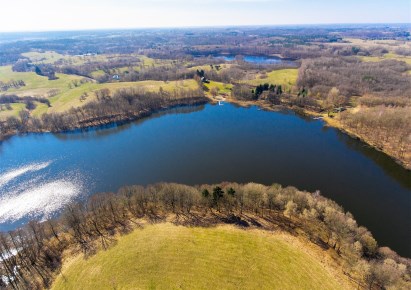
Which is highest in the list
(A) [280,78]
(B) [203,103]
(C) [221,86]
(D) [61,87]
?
(A) [280,78]

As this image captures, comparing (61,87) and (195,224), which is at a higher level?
(61,87)

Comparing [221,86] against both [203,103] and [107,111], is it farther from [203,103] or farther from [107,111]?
[107,111]

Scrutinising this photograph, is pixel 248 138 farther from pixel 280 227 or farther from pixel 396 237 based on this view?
pixel 396 237

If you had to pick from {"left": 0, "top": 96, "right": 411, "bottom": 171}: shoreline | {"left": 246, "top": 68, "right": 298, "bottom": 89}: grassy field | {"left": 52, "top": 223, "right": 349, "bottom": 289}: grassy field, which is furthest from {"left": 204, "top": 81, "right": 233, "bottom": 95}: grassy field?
{"left": 52, "top": 223, "right": 349, "bottom": 289}: grassy field

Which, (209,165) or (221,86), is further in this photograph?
(221,86)

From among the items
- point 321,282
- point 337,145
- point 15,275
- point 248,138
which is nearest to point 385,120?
point 337,145

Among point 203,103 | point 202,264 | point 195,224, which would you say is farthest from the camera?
point 203,103

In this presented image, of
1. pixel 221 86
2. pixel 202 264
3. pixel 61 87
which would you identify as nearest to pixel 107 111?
pixel 221 86
